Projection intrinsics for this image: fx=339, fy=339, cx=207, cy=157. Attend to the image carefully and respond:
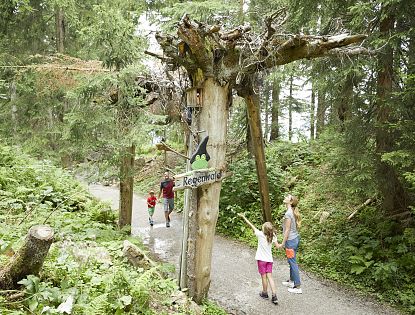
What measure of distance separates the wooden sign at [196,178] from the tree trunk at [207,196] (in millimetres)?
185

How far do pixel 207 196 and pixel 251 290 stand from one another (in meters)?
2.76

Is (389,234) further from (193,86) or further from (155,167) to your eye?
(155,167)

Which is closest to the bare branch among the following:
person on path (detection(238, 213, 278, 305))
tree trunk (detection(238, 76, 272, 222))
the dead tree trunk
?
the dead tree trunk

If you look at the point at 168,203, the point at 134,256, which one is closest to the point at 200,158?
the point at 134,256

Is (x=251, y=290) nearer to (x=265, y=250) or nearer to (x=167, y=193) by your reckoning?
(x=265, y=250)

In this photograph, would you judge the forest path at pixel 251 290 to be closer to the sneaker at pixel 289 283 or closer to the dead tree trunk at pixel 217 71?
the sneaker at pixel 289 283

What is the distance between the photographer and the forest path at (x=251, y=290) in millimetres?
6734

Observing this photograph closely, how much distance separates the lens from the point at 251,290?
294 inches

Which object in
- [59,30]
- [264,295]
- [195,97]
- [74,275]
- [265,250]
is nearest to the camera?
[74,275]

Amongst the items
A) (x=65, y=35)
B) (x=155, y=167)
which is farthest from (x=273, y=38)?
(x=155, y=167)

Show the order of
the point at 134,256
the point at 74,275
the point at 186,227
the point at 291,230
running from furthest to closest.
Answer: the point at 291,230
the point at 186,227
the point at 134,256
the point at 74,275

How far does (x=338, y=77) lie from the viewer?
8.49 m

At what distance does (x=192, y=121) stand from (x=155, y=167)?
16.1 m

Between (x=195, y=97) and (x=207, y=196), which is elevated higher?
(x=195, y=97)
